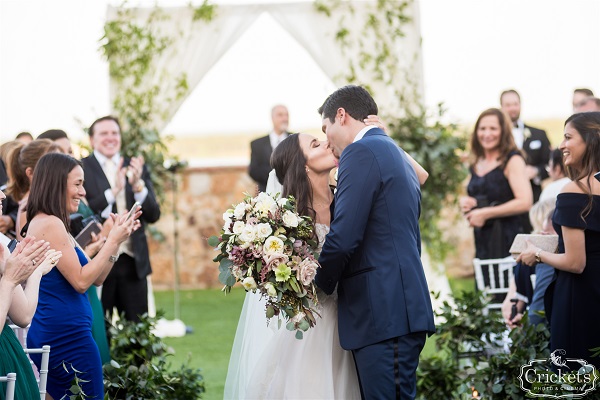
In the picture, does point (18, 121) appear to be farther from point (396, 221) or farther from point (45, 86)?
point (396, 221)

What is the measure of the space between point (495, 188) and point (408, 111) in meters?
2.56

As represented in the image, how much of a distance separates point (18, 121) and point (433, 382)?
313 inches

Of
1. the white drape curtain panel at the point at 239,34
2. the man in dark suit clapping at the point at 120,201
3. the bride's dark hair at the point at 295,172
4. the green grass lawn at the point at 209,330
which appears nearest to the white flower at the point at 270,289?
the bride's dark hair at the point at 295,172

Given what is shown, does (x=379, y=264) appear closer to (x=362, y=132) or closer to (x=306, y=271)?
(x=306, y=271)

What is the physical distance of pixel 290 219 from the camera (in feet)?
Answer: 12.9

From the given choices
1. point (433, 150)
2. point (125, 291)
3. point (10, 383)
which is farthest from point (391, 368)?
point (433, 150)

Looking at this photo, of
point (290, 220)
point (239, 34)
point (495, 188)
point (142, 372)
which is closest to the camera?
point (290, 220)

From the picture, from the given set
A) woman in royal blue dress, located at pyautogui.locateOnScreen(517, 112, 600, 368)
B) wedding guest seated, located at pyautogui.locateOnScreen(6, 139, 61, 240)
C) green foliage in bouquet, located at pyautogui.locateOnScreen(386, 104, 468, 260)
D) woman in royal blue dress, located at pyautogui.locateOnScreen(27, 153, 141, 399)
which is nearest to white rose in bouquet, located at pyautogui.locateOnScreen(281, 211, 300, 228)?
woman in royal blue dress, located at pyautogui.locateOnScreen(27, 153, 141, 399)

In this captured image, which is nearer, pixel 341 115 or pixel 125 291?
pixel 341 115

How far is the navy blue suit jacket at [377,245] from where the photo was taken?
379cm

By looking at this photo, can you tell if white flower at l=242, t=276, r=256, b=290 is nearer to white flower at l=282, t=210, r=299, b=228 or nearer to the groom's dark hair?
white flower at l=282, t=210, r=299, b=228

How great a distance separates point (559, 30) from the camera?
1423 cm

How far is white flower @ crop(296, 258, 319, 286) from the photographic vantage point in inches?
152

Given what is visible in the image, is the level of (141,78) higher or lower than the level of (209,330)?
higher
